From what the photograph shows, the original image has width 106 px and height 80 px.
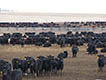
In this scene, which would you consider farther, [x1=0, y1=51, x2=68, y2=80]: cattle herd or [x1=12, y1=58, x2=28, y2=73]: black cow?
[x1=12, y1=58, x2=28, y2=73]: black cow

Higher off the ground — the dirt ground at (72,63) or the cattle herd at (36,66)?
the cattle herd at (36,66)

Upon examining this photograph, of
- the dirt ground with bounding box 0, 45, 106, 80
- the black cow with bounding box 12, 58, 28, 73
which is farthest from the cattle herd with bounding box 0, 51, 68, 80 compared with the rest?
the dirt ground with bounding box 0, 45, 106, 80

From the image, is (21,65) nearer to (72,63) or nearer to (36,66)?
(36,66)

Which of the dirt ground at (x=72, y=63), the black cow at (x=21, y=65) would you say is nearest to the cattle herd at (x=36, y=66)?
the black cow at (x=21, y=65)

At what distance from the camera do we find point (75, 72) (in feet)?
73.9

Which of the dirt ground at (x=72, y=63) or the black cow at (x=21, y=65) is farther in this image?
the dirt ground at (x=72, y=63)

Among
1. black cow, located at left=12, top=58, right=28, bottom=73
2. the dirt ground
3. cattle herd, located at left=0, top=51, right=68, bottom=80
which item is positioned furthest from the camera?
the dirt ground

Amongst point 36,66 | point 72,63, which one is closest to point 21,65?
point 36,66

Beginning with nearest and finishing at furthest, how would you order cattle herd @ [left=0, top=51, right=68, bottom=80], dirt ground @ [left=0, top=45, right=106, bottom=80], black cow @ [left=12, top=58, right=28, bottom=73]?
cattle herd @ [left=0, top=51, right=68, bottom=80], black cow @ [left=12, top=58, right=28, bottom=73], dirt ground @ [left=0, top=45, right=106, bottom=80]

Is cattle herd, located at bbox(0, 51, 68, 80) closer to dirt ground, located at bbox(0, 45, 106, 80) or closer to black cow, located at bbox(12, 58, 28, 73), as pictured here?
black cow, located at bbox(12, 58, 28, 73)

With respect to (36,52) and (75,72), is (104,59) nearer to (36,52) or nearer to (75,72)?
(75,72)

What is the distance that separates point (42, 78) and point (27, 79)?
1.02 meters

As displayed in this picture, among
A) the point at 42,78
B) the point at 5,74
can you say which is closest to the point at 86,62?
the point at 42,78

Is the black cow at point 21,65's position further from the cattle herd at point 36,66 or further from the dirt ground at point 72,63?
the dirt ground at point 72,63
